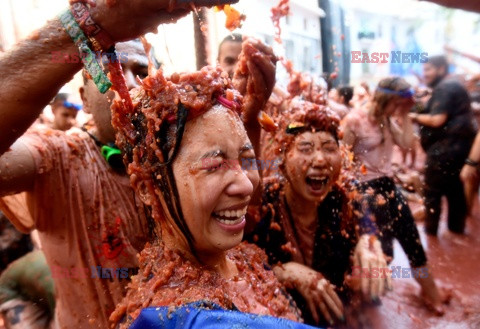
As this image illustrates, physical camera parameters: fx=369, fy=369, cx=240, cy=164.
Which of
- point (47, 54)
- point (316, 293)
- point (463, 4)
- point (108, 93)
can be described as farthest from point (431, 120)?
point (47, 54)

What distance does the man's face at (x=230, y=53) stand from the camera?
4.30 metres

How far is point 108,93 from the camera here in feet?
7.35

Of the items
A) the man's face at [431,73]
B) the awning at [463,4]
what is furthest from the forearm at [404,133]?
the awning at [463,4]

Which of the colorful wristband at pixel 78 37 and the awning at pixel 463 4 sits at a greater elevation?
the awning at pixel 463 4

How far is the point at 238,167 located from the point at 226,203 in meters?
0.17

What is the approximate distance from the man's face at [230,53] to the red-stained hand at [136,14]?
9.99 ft

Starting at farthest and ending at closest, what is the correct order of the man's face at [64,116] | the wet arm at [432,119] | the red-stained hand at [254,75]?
the wet arm at [432,119], the man's face at [64,116], the red-stained hand at [254,75]

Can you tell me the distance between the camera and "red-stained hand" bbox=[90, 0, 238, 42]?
1.20 meters

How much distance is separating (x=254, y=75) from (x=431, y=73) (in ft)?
20.2

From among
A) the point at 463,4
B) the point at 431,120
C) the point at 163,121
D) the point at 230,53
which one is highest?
the point at 230,53

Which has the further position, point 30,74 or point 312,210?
point 312,210

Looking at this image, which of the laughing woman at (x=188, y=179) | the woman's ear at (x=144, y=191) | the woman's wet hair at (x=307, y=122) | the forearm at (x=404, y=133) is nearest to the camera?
the laughing woman at (x=188, y=179)

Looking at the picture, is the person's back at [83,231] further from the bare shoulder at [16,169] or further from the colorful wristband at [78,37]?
the colorful wristband at [78,37]

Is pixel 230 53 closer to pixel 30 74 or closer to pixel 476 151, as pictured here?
pixel 30 74
